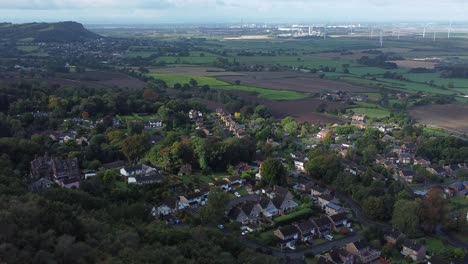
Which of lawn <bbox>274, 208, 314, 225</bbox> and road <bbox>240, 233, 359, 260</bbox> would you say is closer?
road <bbox>240, 233, 359, 260</bbox>

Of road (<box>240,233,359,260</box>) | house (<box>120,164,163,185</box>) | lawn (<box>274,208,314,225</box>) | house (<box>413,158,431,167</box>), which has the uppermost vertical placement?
house (<box>120,164,163,185</box>)

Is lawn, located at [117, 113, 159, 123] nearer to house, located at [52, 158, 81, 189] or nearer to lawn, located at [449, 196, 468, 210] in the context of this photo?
house, located at [52, 158, 81, 189]

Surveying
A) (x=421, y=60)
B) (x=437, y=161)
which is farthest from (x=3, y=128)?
(x=421, y=60)

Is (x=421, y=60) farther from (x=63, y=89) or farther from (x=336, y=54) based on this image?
(x=63, y=89)

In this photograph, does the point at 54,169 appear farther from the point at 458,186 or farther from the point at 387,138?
the point at 387,138

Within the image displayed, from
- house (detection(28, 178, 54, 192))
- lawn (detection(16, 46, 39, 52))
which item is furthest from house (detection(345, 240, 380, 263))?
lawn (detection(16, 46, 39, 52))

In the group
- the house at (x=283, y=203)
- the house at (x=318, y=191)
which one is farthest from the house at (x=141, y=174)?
the house at (x=318, y=191)

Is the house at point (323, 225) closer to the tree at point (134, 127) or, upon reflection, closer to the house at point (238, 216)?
the house at point (238, 216)
